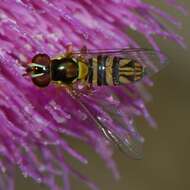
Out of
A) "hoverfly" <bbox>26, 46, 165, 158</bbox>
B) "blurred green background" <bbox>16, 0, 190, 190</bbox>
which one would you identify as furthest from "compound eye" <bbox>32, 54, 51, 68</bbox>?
"blurred green background" <bbox>16, 0, 190, 190</bbox>

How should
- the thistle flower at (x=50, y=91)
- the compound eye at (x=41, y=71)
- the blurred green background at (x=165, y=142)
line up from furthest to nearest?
the blurred green background at (x=165, y=142) < the thistle flower at (x=50, y=91) < the compound eye at (x=41, y=71)

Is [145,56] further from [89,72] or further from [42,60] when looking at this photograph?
[42,60]

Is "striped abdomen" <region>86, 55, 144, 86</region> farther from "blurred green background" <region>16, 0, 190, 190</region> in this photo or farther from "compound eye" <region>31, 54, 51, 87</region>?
"blurred green background" <region>16, 0, 190, 190</region>

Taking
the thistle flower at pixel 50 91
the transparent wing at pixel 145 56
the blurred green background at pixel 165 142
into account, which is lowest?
the blurred green background at pixel 165 142

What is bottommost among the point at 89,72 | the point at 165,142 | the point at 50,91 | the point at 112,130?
the point at 165,142

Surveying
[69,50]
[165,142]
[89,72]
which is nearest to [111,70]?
[89,72]

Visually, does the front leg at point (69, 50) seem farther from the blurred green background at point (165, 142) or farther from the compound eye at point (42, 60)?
the blurred green background at point (165, 142)

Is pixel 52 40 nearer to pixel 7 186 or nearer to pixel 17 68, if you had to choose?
pixel 17 68

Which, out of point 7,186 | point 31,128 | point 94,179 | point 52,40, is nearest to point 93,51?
point 52,40

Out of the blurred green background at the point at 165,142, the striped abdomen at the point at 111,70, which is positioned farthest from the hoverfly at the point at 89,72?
the blurred green background at the point at 165,142
